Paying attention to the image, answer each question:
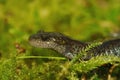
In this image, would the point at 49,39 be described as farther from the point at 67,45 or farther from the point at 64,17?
the point at 64,17

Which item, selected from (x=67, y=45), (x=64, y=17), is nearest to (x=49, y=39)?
(x=67, y=45)

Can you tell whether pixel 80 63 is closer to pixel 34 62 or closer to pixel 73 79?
pixel 73 79

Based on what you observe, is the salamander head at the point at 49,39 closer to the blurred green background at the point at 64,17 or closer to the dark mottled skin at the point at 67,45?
the dark mottled skin at the point at 67,45

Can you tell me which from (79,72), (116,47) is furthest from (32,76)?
(116,47)

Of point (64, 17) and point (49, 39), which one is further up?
point (64, 17)

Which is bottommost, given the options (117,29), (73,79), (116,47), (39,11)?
(73,79)

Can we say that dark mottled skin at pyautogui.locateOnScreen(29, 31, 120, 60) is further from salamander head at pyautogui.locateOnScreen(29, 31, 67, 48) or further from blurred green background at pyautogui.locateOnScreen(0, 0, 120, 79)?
blurred green background at pyautogui.locateOnScreen(0, 0, 120, 79)

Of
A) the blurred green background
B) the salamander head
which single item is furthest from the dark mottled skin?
the blurred green background
